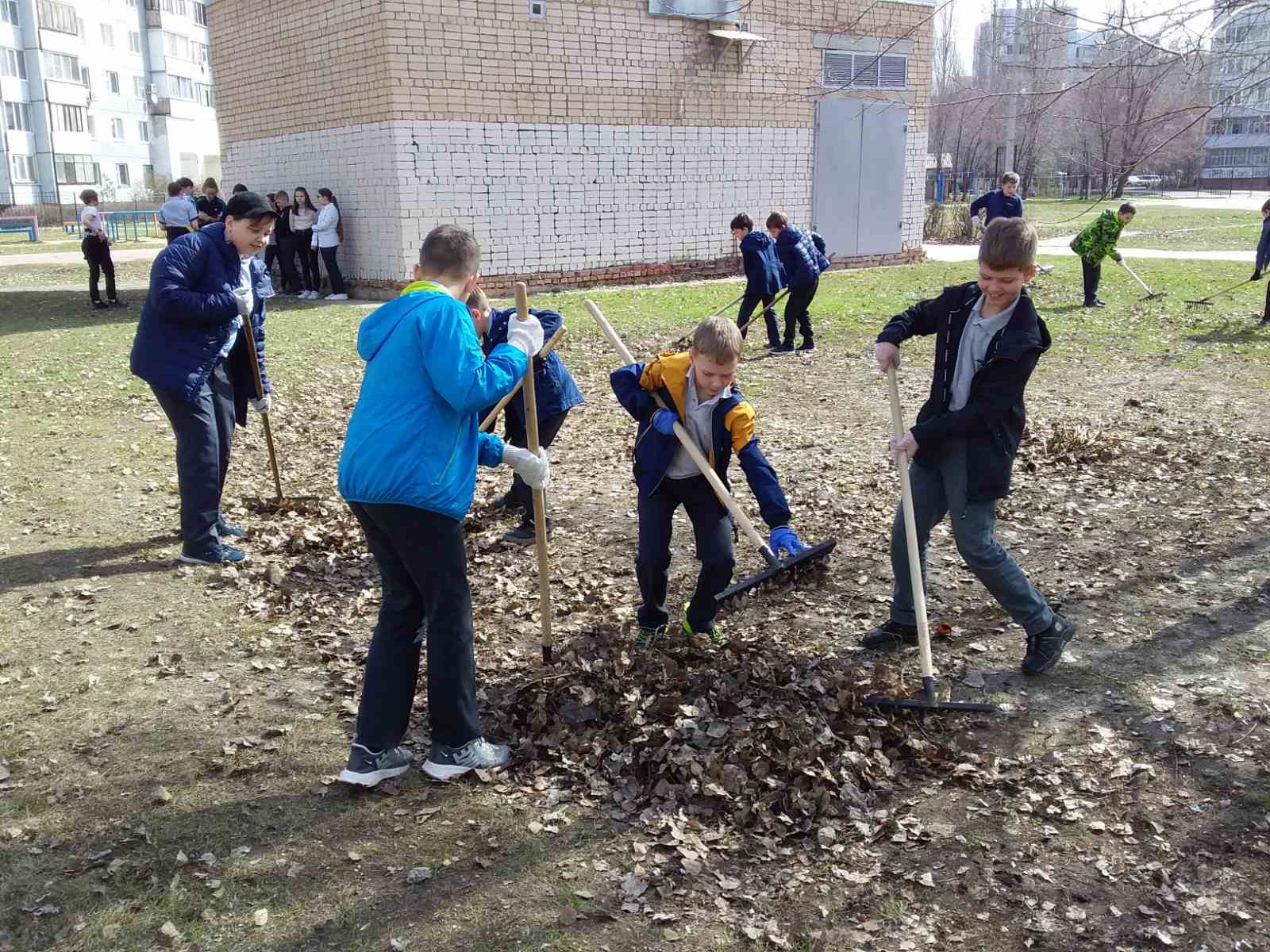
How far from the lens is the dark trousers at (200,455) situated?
579cm

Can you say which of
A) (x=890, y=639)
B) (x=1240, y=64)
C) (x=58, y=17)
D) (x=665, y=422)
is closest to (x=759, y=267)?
(x=1240, y=64)

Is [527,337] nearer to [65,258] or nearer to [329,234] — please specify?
[329,234]

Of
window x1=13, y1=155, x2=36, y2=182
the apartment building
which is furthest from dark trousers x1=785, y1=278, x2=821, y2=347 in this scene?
window x1=13, y1=155, x2=36, y2=182

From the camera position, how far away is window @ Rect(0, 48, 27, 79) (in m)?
49.6

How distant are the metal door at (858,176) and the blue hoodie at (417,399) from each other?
18771 mm

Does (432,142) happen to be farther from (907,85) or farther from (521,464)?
(521,464)

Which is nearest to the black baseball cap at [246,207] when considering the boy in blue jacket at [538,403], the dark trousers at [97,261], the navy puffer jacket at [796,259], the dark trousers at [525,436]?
the boy in blue jacket at [538,403]

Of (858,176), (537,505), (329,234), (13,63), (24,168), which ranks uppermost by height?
(13,63)

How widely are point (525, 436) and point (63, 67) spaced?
58.8m

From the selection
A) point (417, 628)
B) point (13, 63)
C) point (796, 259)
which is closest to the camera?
point (417, 628)

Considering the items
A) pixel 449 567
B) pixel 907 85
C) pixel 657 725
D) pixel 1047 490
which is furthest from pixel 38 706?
pixel 907 85

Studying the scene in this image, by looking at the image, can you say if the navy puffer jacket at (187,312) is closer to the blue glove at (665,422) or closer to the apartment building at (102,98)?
the blue glove at (665,422)

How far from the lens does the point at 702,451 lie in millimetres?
4406

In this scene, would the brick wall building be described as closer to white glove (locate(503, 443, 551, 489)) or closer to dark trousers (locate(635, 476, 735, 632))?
dark trousers (locate(635, 476, 735, 632))
